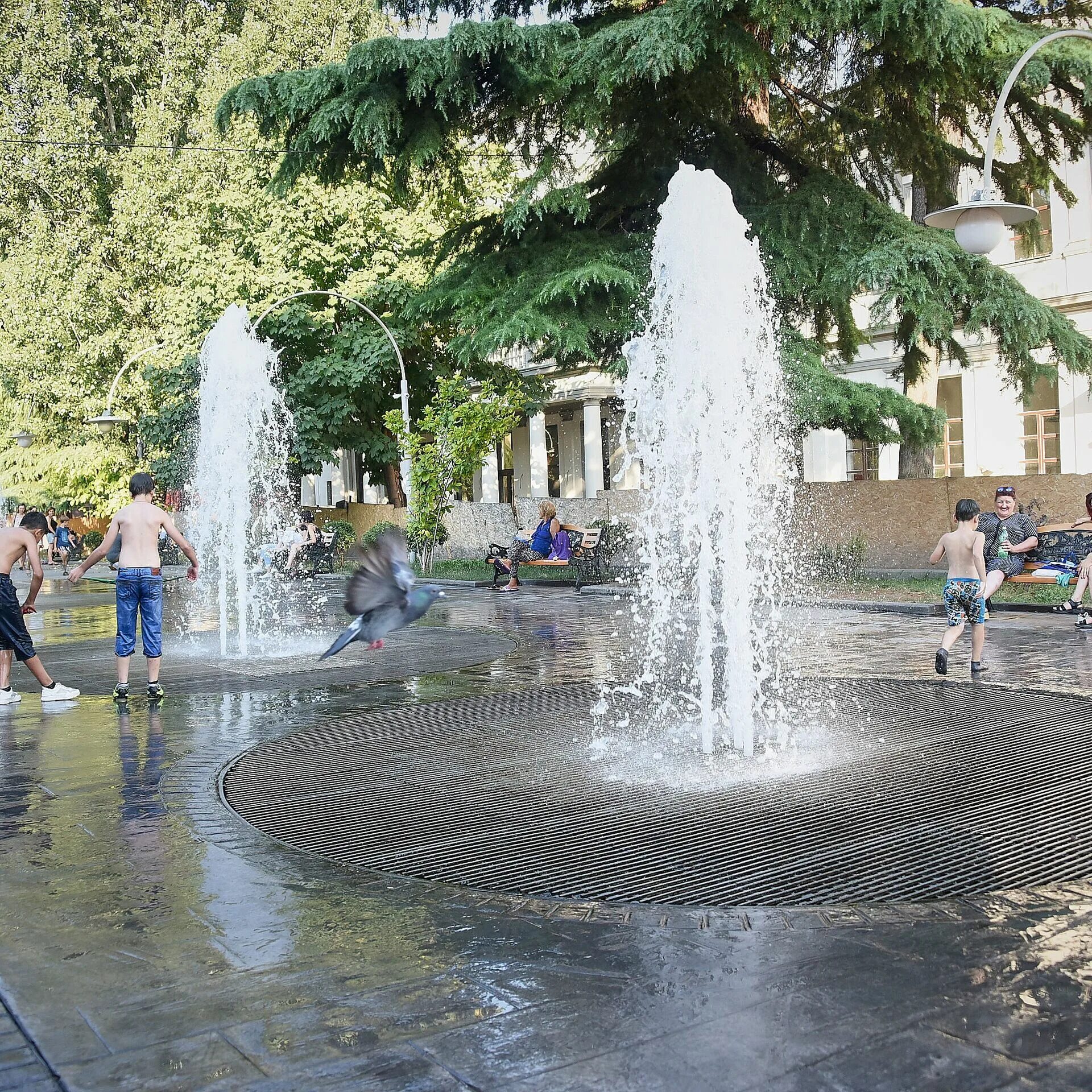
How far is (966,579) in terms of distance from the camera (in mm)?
9797

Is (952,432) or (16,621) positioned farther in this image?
(952,432)

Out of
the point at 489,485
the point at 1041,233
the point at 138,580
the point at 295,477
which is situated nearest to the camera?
the point at 138,580

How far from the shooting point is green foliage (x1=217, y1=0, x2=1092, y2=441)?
1719 centimetres

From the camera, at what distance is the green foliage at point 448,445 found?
2595cm

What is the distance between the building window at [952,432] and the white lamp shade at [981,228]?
19625mm

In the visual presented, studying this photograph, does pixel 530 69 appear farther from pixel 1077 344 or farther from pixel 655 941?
pixel 655 941

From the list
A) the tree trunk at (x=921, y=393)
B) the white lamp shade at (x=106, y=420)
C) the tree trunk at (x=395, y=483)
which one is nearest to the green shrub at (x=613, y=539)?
the tree trunk at (x=921, y=393)

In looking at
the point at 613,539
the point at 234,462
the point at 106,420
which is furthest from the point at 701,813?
the point at 106,420

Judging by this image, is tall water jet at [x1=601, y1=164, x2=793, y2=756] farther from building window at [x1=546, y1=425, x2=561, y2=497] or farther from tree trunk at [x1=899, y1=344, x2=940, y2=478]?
building window at [x1=546, y1=425, x2=561, y2=497]

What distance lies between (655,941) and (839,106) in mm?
20384

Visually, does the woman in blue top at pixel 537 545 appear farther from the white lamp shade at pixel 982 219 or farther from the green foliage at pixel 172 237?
the white lamp shade at pixel 982 219

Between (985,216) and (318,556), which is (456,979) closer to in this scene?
(985,216)

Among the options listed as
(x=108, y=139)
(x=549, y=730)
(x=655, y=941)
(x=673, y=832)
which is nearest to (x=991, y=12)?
(x=549, y=730)

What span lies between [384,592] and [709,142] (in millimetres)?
15538
